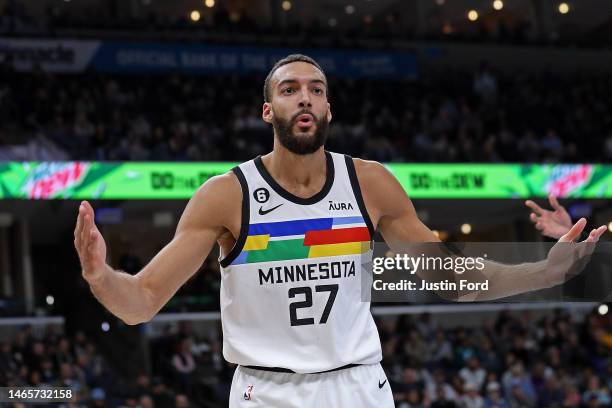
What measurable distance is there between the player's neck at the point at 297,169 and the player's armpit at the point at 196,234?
0.71 ft

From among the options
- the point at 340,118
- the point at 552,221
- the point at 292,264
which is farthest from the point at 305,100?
the point at 340,118

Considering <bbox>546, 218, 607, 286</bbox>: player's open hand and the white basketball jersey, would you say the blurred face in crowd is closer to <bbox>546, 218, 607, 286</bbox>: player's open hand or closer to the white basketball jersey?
the white basketball jersey

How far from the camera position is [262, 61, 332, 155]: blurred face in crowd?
4562 millimetres

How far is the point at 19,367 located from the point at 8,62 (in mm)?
10499

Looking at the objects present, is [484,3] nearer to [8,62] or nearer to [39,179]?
[8,62]

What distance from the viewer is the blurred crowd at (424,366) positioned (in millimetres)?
16922

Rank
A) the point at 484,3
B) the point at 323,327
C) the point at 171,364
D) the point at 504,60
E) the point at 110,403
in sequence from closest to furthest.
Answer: the point at 323,327 < the point at 110,403 < the point at 171,364 < the point at 504,60 < the point at 484,3

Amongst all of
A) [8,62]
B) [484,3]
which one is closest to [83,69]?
[8,62]

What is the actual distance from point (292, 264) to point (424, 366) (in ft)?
50.9

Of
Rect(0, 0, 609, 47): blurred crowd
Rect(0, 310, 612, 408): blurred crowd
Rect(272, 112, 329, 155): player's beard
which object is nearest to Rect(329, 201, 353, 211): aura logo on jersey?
Rect(272, 112, 329, 155): player's beard

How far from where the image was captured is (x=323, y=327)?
14.5ft

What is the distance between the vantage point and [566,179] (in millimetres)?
23484

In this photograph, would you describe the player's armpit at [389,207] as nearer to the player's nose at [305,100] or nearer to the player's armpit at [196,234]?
the player's nose at [305,100]

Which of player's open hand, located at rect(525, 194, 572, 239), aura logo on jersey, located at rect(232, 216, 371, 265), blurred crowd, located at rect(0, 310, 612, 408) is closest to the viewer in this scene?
aura logo on jersey, located at rect(232, 216, 371, 265)
